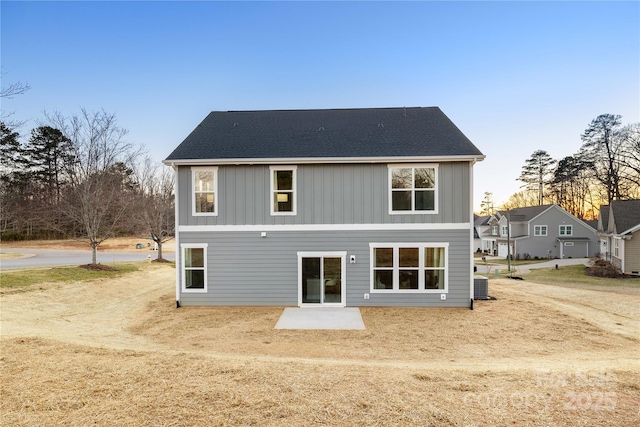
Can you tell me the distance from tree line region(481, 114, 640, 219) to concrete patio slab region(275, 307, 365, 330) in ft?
140

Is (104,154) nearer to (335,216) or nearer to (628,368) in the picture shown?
(335,216)

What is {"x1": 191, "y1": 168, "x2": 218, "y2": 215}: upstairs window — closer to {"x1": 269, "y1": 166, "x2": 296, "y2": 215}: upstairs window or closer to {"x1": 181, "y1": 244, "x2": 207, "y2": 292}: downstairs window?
{"x1": 181, "y1": 244, "x2": 207, "y2": 292}: downstairs window

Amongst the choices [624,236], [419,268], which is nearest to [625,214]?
[624,236]

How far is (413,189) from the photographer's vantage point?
11203 mm

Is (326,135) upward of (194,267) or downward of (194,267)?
upward

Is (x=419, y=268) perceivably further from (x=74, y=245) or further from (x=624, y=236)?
(x=74, y=245)

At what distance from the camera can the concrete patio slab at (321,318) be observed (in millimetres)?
9086

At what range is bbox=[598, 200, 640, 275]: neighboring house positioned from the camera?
21688 mm

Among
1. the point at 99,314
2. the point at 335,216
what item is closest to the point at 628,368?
the point at 335,216

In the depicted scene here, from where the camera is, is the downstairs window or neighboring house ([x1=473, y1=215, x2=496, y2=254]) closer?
the downstairs window

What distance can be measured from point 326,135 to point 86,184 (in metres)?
14.6

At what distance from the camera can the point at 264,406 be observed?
385 centimetres

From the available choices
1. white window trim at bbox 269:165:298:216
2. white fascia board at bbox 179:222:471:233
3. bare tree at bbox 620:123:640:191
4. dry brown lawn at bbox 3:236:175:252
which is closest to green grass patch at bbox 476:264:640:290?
white fascia board at bbox 179:222:471:233

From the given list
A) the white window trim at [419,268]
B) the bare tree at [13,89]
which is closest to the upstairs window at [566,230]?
the white window trim at [419,268]
